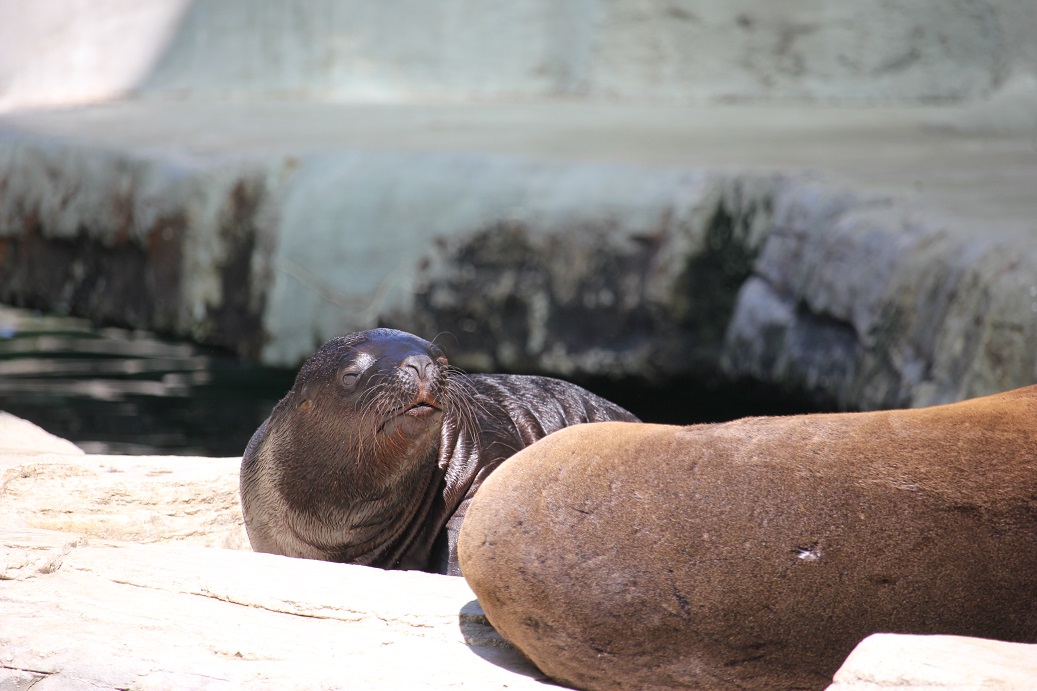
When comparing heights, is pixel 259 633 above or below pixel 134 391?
above

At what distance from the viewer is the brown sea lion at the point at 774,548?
2096mm

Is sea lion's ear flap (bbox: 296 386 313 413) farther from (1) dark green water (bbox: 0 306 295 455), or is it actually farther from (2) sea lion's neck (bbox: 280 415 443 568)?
(1) dark green water (bbox: 0 306 295 455)

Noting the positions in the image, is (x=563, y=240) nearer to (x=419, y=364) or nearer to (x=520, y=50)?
(x=419, y=364)

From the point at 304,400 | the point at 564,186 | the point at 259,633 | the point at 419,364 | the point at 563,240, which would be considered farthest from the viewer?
the point at 564,186

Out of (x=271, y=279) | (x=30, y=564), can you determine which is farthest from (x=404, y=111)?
(x=30, y=564)

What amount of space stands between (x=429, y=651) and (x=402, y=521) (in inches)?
56.1

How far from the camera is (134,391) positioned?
25.6 ft

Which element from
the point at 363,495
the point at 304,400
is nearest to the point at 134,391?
the point at 304,400

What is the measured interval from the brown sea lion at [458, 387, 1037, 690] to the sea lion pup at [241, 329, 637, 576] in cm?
131

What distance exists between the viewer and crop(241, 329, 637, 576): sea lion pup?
3621mm

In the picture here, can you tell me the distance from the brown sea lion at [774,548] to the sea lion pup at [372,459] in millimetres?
1306

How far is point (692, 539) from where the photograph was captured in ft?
7.17

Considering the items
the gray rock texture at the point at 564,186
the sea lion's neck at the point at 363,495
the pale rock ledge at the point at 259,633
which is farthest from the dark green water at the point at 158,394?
the pale rock ledge at the point at 259,633

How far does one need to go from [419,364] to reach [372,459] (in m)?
0.34
